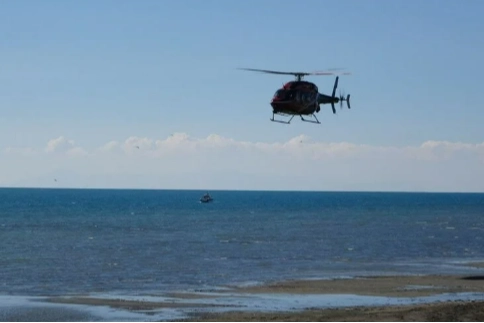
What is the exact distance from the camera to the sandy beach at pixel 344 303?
30.0 metres

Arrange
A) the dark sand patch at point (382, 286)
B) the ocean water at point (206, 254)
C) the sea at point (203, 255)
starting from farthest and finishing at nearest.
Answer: the ocean water at point (206, 254) → the sea at point (203, 255) → the dark sand patch at point (382, 286)

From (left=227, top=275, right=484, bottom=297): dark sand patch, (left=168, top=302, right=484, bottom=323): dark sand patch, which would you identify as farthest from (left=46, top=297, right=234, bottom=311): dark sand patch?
(left=227, top=275, right=484, bottom=297): dark sand patch

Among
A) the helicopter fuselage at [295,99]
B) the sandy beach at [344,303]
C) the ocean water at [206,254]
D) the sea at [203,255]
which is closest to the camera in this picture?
the sandy beach at [344,303]

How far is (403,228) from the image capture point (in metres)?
107

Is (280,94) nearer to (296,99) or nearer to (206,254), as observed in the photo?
(296,99)

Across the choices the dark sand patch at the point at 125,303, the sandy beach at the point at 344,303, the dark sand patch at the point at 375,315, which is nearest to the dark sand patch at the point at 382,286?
the sandy beach at the point at 344,303

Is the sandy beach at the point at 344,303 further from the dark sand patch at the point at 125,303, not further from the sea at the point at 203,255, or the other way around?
the sea at the point at 203,255

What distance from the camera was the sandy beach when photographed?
30.0 metres

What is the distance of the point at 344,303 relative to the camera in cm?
3700

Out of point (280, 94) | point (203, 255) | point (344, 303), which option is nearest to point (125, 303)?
point (344, 303)

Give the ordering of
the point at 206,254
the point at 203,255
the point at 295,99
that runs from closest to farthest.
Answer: the point at 295,99
the point at 203,255
the point at 206,254

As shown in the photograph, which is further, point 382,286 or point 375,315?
point 382,286

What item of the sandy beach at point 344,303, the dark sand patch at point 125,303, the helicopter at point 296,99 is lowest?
the dark sand patch at point 125,303

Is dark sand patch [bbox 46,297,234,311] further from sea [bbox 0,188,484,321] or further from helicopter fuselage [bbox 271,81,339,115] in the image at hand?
helicopter fuselage [bbox 271,81,339,115]
